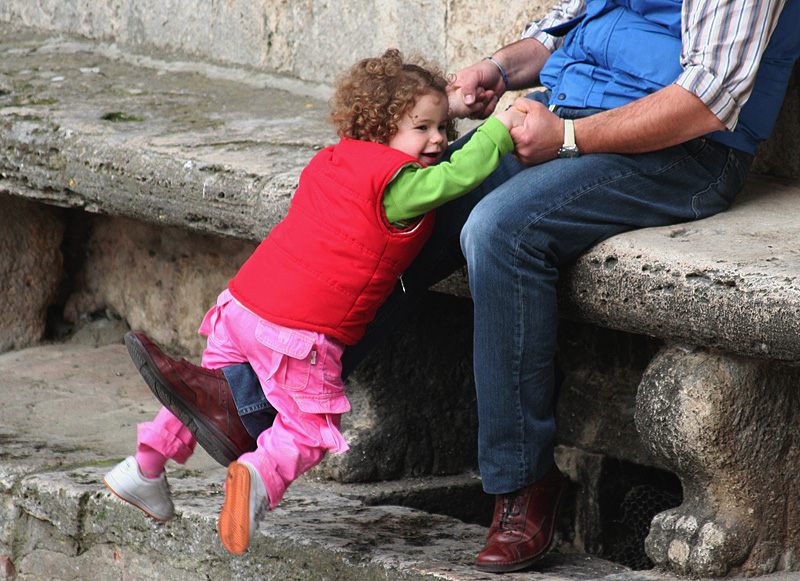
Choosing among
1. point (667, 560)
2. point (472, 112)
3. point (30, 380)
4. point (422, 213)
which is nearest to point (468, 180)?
point (422, 213)

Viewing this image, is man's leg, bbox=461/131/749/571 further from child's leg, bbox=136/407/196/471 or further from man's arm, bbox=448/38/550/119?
child's leg, bbox=136/407/196/471

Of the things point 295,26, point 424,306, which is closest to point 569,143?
point 424,306

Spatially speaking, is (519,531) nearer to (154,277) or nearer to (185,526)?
(185,526)

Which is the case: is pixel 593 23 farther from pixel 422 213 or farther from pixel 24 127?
pixel 24 127

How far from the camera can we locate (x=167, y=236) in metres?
3.45

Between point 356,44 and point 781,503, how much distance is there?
83.9 inches

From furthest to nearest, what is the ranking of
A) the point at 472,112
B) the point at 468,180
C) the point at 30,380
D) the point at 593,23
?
the point at 30,380, the point at 472,112, the point at 593,23, the point at 468,180

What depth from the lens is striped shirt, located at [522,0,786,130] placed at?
1837 mm

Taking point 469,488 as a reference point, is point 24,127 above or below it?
above

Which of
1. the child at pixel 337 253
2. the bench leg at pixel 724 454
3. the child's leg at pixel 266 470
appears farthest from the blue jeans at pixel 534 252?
the child's leg at pixel 266 470

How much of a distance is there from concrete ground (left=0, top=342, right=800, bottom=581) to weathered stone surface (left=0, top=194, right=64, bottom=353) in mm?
589

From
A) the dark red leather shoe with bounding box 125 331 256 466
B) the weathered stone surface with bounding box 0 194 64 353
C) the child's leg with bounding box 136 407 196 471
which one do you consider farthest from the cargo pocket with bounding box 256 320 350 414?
the weathered stone surface with bounding box 0 194 64 353

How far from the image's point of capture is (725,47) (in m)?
1.85

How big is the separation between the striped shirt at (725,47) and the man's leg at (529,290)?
0.61ft
